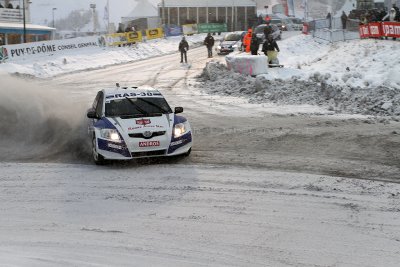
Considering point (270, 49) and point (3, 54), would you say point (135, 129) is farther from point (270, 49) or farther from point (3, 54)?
point (3, 54)

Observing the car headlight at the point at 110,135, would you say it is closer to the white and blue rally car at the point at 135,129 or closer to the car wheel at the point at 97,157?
the white and blue rally car at the point at 135,129

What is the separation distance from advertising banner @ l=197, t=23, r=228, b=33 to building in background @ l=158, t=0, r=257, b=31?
730 cm

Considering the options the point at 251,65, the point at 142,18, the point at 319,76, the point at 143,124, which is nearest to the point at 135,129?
the point at 143,124

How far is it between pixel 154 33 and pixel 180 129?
49.0 m

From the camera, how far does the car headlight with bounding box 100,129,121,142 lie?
33.8 feet

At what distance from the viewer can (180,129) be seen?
10734mm

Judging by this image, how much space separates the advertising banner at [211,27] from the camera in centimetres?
6804

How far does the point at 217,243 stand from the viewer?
6.45 meters

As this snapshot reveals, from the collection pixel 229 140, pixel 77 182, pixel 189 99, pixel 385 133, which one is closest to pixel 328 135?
pixel 385 133

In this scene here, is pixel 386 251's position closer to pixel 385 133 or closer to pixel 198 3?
pixel 385 133

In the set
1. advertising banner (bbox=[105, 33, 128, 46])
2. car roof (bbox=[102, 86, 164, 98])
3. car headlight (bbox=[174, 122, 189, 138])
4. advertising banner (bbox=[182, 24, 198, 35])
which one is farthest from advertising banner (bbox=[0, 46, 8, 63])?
advertising banner (bbox=[182, 24, 198, 35])

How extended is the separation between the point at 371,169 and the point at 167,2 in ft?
242

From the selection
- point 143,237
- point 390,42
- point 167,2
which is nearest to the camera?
point 143,237

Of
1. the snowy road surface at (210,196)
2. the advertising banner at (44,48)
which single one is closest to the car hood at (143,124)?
the snowy road surface at (210,196)
